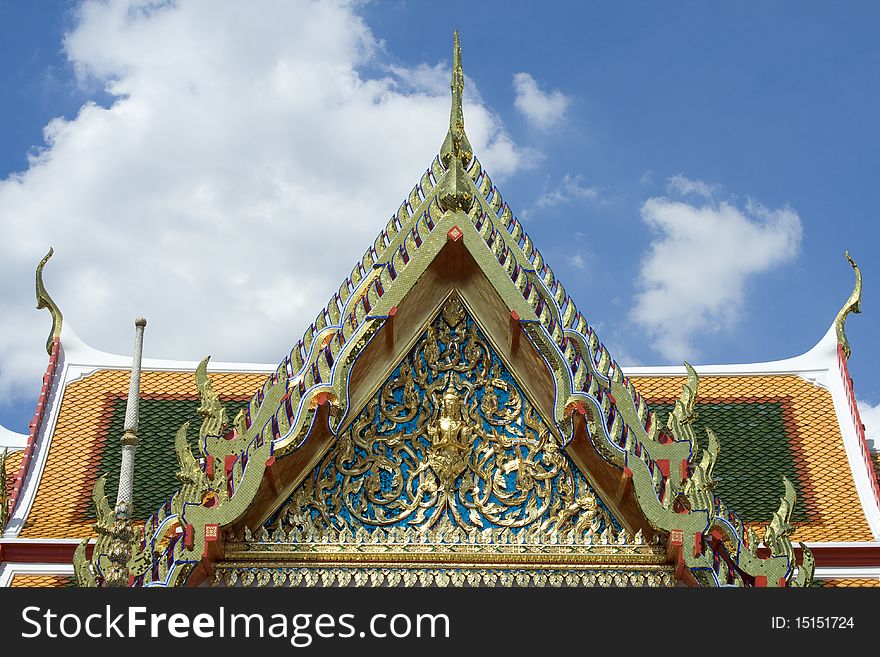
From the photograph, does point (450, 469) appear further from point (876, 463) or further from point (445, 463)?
point (876, 463)

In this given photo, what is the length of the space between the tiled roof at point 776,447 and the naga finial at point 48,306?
21.6ft

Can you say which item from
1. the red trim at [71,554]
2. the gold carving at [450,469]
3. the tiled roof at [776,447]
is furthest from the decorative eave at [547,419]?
the tiled roof at [776,447]

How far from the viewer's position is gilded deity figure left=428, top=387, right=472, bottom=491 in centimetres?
1053

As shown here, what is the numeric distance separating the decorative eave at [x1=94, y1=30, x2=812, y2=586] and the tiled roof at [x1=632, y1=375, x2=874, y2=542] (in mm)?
2789

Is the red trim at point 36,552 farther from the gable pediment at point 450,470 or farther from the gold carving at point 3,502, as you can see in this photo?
the gable pediment at point 450,470

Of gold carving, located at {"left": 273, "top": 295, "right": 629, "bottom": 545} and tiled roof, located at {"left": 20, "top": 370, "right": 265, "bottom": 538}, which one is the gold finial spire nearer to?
gold carving, located at {"left": 273, "top": 295, "right": 629, "bottom": 545}

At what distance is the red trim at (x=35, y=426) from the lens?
1353cm

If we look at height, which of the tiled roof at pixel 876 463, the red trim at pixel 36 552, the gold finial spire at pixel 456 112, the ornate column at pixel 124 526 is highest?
the gold finial spire at pixel 456 112

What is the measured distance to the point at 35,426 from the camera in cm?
1449
